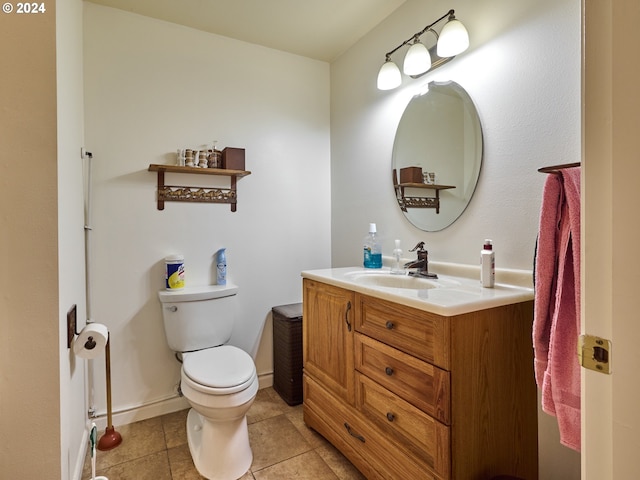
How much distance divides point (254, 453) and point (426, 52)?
2.18 meters

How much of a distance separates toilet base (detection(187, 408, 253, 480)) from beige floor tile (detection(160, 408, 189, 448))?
0.80 feet

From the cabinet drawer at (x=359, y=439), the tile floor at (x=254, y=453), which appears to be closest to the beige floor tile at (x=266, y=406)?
the tile floor at (x=254, y=453)

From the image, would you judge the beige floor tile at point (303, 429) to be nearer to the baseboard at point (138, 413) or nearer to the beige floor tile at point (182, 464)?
the beige floor tile at point (182, 464)

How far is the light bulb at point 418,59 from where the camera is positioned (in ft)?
5.46

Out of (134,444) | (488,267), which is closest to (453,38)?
(488,267)

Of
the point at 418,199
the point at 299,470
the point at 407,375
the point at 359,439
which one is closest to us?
the point at 407,375

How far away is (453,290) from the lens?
1327mm

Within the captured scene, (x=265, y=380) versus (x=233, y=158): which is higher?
(x=233, y=158)

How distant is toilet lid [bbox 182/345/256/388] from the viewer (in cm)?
151

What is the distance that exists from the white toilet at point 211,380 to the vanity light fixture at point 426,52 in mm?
1564

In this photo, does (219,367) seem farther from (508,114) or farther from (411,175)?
(508,114)

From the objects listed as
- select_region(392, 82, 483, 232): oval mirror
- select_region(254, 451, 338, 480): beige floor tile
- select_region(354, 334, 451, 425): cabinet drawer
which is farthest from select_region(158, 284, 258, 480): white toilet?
select_region(392, 82, 483, 232): oval mirror

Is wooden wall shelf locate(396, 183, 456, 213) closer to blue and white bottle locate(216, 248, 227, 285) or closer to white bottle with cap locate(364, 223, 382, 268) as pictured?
white bottle with cap locate(364, 223, 382, 268)

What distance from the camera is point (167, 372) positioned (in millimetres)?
2082
